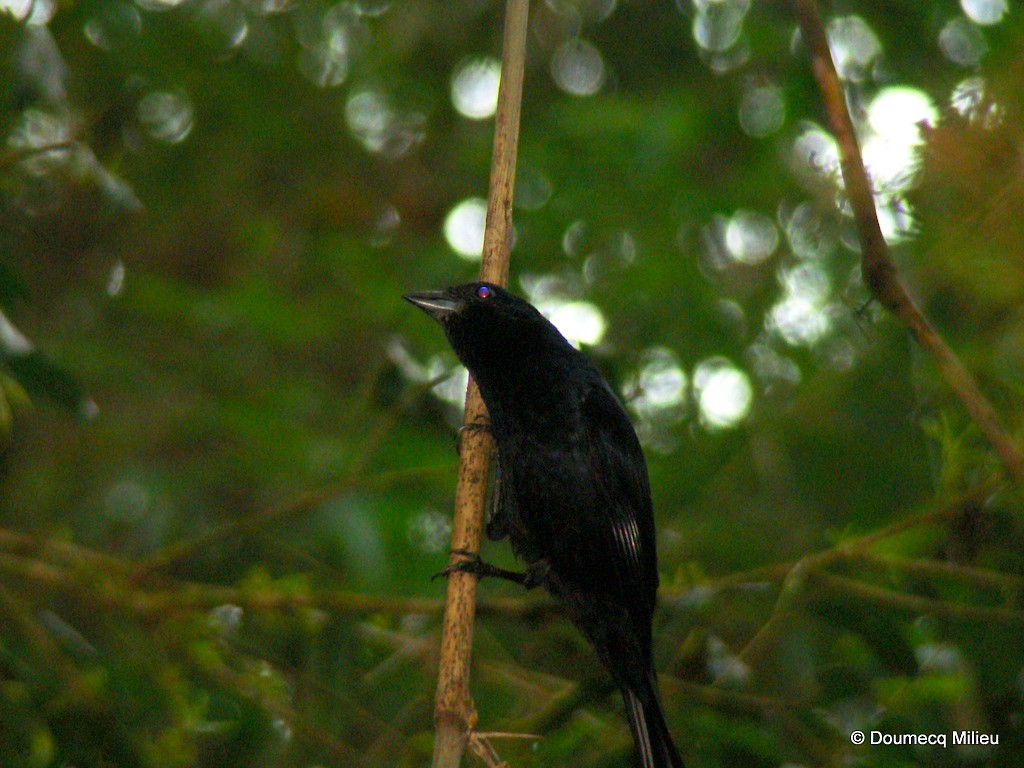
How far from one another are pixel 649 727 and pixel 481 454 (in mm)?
878

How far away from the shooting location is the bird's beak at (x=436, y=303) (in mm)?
3283

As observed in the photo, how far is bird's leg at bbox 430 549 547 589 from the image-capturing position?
2537 mm

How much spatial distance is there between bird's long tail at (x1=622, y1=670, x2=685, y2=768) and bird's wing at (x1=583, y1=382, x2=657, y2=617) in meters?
0.33

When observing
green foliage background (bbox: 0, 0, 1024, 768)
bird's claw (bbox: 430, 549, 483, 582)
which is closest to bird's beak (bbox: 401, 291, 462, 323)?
green foliage background (bbox: 0, 0, 1024, 768)

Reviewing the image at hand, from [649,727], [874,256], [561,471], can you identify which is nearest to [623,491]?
[561,471]

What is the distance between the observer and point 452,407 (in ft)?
12.2

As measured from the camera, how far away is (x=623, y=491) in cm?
340

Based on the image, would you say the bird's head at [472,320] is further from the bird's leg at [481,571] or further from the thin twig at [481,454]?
the bird's leg at [481,571]

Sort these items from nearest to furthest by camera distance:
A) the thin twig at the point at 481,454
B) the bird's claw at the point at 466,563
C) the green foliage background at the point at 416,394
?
the thin twig at the point at 481,454
the bird's claw at the point at 466,563
the green foliage background at the point at 416,394

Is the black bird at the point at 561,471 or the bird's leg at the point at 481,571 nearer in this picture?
the bird's leg at the point at 481,571

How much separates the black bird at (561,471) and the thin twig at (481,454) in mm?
481

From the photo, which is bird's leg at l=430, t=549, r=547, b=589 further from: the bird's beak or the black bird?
the bird's beak

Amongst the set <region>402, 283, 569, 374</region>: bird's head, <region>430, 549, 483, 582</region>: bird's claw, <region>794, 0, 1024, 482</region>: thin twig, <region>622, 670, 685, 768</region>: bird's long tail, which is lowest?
<region>622, 670, 685, 768</region>: bird's long tail

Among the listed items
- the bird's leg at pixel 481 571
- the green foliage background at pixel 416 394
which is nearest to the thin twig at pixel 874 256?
the green foliage background at pixel 416 394
